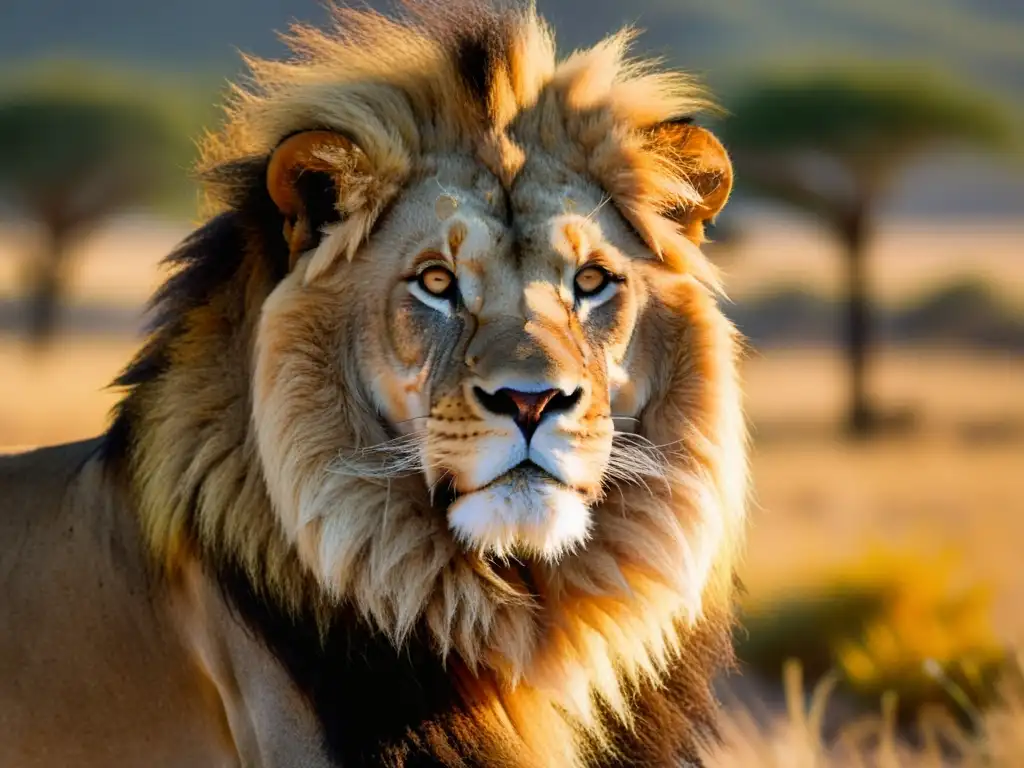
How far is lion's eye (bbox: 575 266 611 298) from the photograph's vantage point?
375 centimetres

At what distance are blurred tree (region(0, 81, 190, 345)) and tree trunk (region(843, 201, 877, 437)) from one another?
13.3 m

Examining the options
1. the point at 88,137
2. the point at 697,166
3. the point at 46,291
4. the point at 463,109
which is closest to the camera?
the point at 463,109

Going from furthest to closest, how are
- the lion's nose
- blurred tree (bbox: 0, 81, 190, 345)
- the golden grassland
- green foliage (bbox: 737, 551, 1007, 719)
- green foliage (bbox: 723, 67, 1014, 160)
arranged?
1. blurred tree (bbox: 0, 81, 190, 345)
2. green foliage (bbox: 723, 67, 1014, 160)
3. green foliage (bbox: 737, 551, 1007, 719)
4. the golden grassland
5. the lion's nose

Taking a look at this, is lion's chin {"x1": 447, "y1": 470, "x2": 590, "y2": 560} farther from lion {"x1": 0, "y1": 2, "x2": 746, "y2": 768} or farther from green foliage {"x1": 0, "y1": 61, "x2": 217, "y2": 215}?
green foliage {"x1": 0, "y1": 61, "x2": 217, "y2": 215}

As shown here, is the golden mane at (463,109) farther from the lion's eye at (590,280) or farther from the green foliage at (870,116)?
the green foliage at (870,116)

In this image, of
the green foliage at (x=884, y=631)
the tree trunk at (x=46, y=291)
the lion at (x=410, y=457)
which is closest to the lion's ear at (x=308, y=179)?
the lion at (x=410, y=457)

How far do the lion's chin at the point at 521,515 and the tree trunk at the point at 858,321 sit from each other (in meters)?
24.5

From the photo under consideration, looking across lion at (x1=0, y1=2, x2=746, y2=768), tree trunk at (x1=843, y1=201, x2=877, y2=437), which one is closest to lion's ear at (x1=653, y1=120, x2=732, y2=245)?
lion at (x1=0, y1=2, x2=746, y2=768)

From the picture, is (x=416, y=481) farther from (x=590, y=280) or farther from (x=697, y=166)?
(x=697, y=166)

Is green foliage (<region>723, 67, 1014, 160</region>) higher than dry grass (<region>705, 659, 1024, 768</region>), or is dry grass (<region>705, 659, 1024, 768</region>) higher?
green foliage (<region>723, 67, 1014, 160</region>)

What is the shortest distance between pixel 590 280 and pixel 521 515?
63 cm

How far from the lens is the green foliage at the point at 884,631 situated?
28.1 ft

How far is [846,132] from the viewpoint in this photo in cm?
2542

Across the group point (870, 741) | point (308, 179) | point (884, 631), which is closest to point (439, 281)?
point (308, 179)
